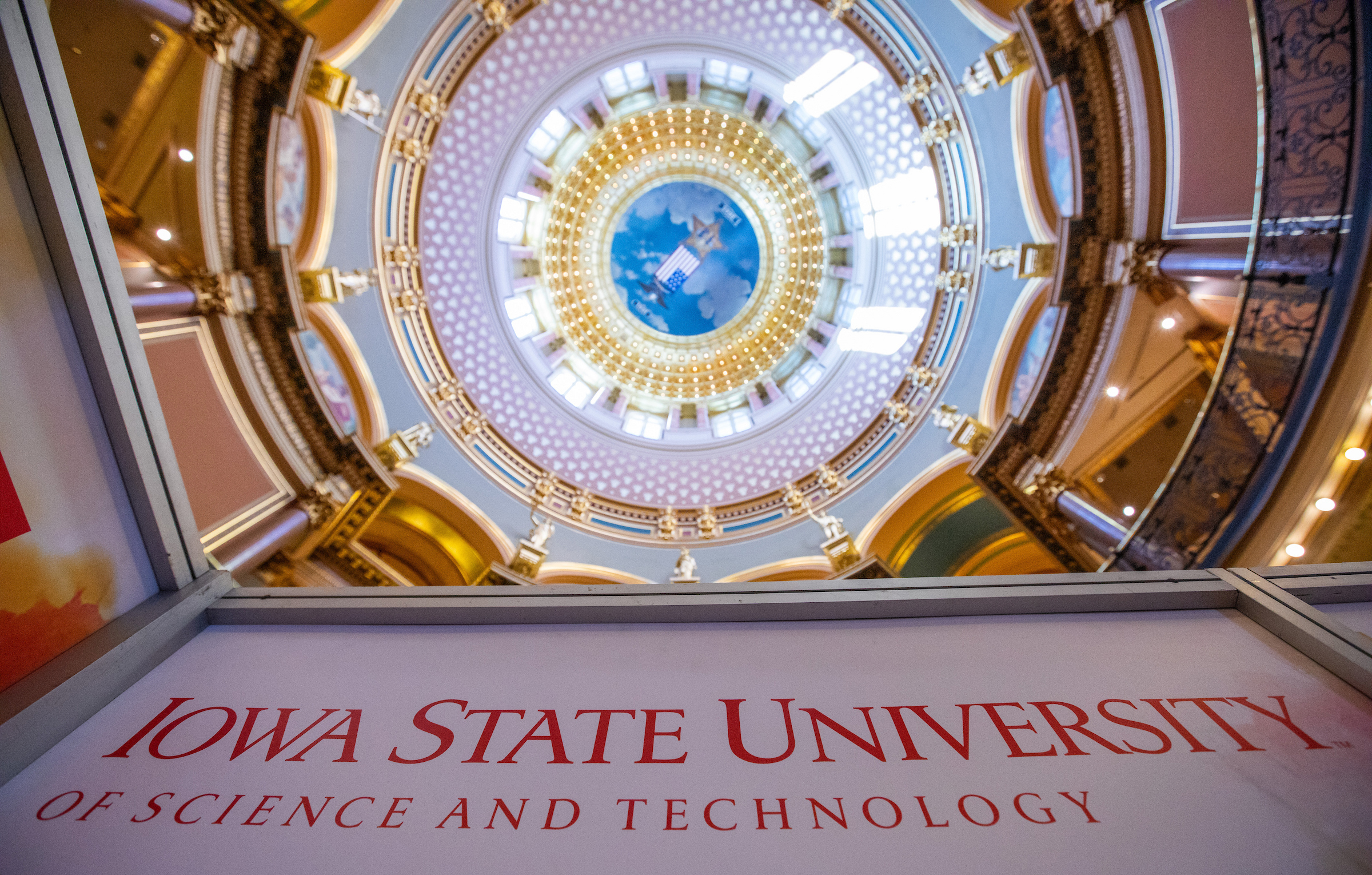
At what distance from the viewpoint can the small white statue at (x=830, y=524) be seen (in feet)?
44.9

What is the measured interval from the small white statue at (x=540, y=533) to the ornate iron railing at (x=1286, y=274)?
38.7ft

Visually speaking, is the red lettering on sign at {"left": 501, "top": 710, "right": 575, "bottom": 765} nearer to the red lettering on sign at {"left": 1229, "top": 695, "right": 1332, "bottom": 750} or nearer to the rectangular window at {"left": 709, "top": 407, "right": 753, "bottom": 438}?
the red lettering on sign at {"left": 1229, "top": 695, "right": 1332, "bottom": 750}

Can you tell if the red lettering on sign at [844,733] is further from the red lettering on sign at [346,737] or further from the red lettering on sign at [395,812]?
the red lettering on sign at [346,737]

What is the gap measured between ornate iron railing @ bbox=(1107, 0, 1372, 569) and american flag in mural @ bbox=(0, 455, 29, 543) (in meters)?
9.93

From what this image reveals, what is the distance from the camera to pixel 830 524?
13.9 metres

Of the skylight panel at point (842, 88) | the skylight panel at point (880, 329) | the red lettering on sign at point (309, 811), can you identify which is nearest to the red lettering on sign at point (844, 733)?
the red lettering on sign at point (309, 811)

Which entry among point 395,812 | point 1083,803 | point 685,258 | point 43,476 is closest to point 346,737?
point 395,812

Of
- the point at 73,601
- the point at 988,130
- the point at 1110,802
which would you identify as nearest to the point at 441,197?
the point at 988,130

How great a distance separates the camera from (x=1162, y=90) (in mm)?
7250

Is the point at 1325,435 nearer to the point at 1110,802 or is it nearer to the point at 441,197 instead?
the point at 1110,802

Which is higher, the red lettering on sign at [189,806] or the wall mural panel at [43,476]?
the wall mural panel at [43,476]

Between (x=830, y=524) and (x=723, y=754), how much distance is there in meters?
11.8

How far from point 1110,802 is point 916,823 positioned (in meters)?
0.84

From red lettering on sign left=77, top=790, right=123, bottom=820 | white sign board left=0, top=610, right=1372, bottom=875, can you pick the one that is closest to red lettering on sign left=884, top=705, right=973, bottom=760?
white sign board left=0, top=610, right=1372, bottom=875
